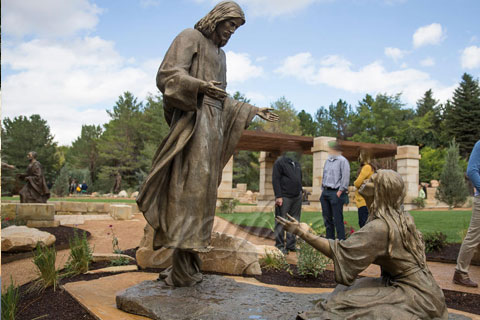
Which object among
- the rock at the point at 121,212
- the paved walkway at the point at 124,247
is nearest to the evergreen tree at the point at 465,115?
the paved walkway at the point at 124,247

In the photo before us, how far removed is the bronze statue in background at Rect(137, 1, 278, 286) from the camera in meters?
3.23

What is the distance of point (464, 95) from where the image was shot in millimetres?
41469

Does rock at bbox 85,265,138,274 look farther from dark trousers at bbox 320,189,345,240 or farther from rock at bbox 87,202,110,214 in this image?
rock at bbox 87,202,110,214

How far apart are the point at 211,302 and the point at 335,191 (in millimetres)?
4674

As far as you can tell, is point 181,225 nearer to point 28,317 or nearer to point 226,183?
point 28,317

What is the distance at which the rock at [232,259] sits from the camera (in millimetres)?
5195

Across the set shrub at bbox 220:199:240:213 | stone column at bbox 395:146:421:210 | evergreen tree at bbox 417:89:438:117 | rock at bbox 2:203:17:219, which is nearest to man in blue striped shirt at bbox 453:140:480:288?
rock at bbox 2:203:17:219

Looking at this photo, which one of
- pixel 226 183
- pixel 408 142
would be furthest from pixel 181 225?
pixel 408 142

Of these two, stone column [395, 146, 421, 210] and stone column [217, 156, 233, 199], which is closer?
stone column [217, 156, 233, 199]

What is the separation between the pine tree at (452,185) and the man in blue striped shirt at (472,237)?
747 inches

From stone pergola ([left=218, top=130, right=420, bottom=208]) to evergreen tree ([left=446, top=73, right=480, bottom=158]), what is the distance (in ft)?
71.7

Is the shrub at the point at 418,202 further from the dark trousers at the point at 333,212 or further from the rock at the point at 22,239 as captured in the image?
the rock at the point at 22,239

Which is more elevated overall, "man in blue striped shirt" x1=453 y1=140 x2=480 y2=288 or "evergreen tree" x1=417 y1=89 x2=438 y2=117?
"evergreen tree" x1=417 y1=89 x2=438 y2=117

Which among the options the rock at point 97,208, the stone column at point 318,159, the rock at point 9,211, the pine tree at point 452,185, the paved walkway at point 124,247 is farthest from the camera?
the pine tree at point 452,185
